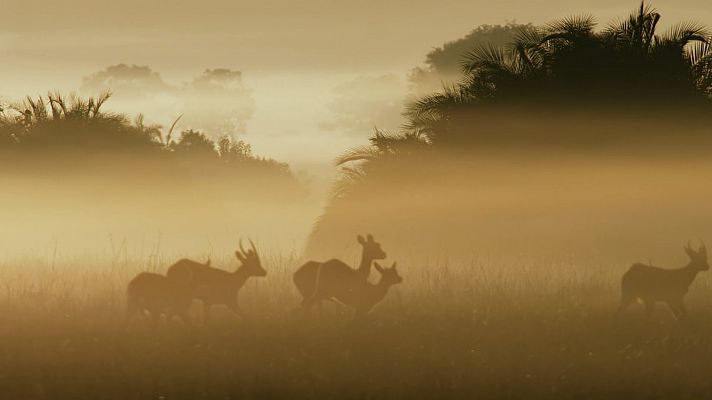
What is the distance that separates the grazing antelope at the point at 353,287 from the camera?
15492mm

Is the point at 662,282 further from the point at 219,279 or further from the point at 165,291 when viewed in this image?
the point at 165,291

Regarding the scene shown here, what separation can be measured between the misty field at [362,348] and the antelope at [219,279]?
1.29ft

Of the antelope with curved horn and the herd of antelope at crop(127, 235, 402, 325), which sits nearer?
the antelope with curved horn

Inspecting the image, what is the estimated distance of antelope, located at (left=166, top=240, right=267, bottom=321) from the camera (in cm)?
1488

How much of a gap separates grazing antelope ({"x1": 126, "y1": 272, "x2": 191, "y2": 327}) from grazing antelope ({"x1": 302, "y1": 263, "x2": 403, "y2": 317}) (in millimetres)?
1809

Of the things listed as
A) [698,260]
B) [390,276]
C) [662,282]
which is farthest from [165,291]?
[698,260]

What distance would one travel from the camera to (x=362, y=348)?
13.9 m

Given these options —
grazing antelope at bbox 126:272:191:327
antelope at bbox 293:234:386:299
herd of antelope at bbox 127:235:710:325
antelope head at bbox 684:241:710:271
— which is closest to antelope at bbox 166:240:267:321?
herd of antelope at bbox 127:235:710:325

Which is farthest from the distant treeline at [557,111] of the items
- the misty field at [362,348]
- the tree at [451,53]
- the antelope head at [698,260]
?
the tree at [451,53]

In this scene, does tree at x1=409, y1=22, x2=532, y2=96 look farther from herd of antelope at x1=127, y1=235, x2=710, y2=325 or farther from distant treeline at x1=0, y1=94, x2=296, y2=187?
herd of antelope at x1=127, y1=235, x2=710, y2=325

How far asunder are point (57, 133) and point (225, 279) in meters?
23.9

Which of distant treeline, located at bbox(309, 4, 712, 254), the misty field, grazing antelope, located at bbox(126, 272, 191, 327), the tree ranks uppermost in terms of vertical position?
the tree

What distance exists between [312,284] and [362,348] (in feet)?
7.23

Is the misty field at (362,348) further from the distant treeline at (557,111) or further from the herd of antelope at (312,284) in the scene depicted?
the distant treeline at (557,111)
